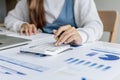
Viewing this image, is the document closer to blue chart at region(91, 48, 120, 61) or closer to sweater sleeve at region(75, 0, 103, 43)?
blue chart at region(91, 48, 120, 61)

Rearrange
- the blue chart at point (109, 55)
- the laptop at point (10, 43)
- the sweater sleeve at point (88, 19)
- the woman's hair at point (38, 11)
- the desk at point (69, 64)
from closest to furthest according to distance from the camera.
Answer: the desk at point (69, 64), the blue chart at point (109, 55), the laptop at point (10, 43), the sweater sleeve at point (88, 19), the woman's hair at point (38, 11)

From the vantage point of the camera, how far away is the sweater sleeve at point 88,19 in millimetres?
892

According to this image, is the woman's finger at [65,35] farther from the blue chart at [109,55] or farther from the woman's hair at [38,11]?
the woman's hair at [38,11]

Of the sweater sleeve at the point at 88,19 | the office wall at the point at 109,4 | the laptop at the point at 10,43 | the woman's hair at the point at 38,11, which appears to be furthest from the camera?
the office wall at the point at 109,4

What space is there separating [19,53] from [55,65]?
154mm

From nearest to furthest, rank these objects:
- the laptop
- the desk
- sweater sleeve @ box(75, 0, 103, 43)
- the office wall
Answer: the desk < the laptop < sweater sleeve @ box(75, 0, 103, 43) < the office wall

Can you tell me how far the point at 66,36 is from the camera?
699 millimetres

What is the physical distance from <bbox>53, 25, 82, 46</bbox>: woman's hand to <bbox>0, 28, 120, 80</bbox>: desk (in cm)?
4

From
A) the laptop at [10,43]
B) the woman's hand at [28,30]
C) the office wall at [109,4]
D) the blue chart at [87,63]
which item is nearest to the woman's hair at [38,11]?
the woman's hand at [28,30]

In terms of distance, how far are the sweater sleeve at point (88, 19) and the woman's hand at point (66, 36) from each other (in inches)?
4.7

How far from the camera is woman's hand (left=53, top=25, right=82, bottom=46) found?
69 cm

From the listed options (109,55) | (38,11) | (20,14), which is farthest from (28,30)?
(109,55)

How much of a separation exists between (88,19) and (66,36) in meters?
0.33

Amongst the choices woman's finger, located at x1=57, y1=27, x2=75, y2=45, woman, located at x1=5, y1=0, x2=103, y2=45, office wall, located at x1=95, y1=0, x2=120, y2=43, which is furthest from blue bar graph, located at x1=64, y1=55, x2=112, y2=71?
office wall, located at x1=95, y1=0, x2=120, y2=43
